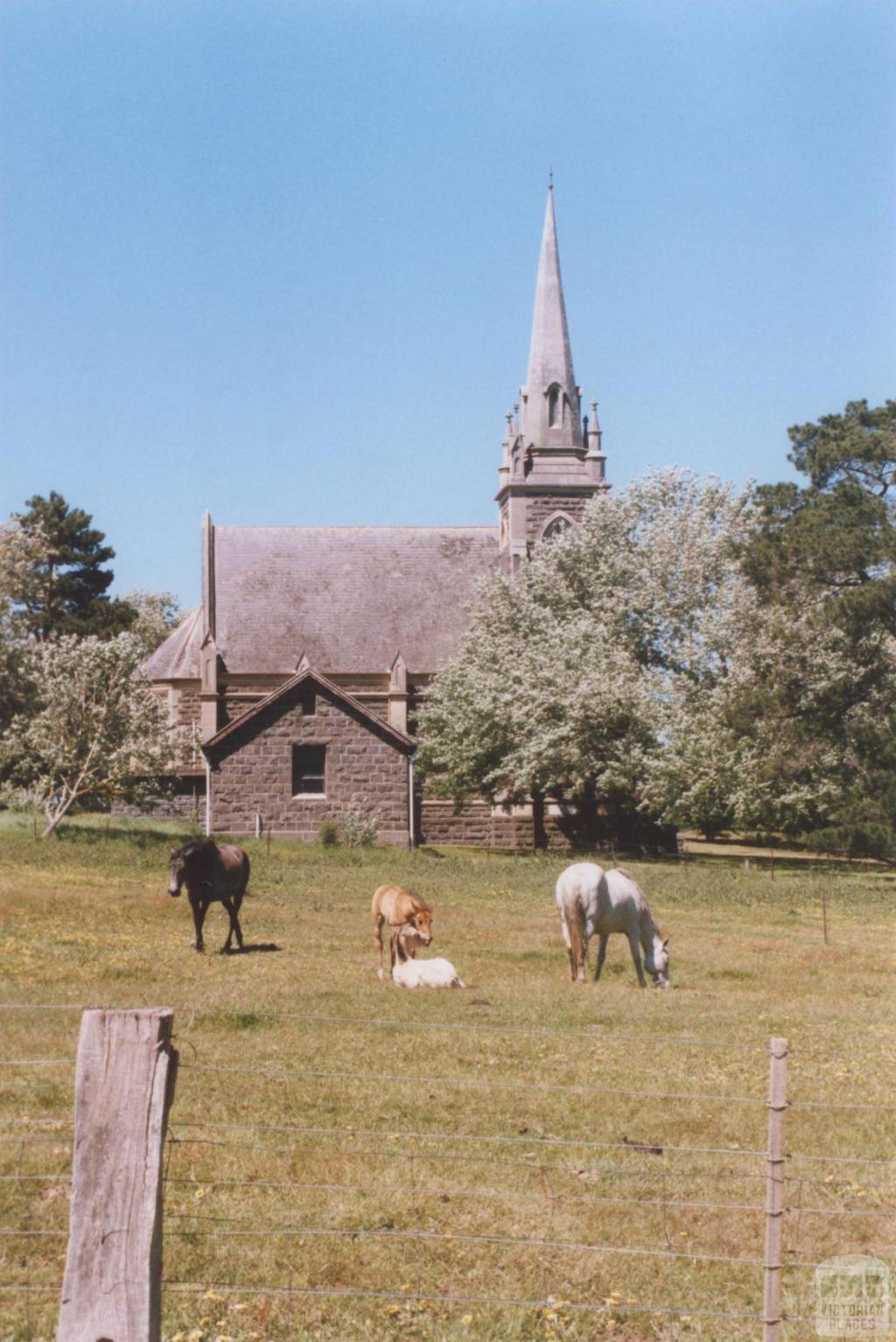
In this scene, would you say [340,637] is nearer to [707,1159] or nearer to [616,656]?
[616,656]

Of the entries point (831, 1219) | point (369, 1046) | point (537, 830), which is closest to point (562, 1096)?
point (369, 1046)

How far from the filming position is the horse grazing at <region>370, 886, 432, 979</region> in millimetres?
18531

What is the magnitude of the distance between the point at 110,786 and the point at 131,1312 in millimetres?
35923

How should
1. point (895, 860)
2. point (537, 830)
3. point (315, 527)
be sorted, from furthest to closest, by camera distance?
point (315, 527) < point (537, 830) < point (895, 860)

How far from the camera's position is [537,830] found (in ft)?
182

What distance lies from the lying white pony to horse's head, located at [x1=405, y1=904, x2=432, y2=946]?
1.58 feet

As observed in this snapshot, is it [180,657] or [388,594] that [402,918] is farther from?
[180,657]

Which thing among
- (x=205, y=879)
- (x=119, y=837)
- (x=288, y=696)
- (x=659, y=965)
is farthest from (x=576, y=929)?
(x=288, y=696)

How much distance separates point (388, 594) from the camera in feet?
195

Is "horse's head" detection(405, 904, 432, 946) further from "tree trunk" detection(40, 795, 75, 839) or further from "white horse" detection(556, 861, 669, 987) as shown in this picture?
"tree trunk" detection(40, 795, 75, 839)

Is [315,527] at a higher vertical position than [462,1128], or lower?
higher

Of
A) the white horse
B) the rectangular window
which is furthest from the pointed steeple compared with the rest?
the white horse

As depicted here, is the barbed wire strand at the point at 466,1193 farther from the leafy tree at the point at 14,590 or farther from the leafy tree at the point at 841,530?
the leafy tree at the point at 14,590

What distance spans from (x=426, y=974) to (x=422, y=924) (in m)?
1.17
